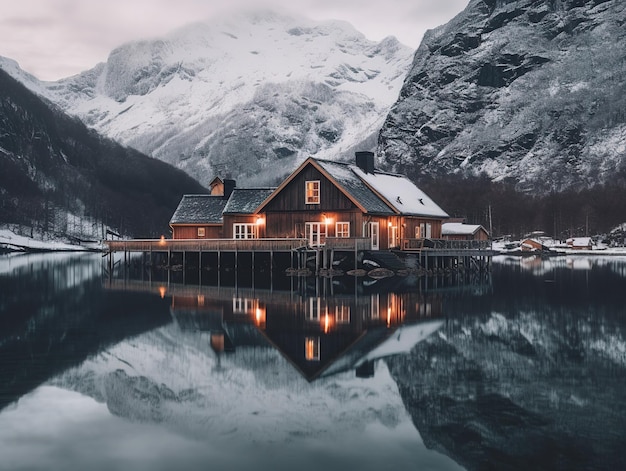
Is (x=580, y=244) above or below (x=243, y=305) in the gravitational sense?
above

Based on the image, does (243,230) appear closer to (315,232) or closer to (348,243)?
(315,232)

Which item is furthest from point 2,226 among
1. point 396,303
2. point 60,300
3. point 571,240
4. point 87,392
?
point 87,392

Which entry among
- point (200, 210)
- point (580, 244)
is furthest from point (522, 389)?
point (580, 244)

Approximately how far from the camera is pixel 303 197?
6266 centimetres

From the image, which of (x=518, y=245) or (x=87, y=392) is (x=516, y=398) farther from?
(x=518, y=245)

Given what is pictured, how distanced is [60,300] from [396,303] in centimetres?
1779

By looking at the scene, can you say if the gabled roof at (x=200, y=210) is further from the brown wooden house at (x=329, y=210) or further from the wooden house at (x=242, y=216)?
the wooden house at (x=242, y=216)

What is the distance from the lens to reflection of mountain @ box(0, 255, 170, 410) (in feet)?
68.9

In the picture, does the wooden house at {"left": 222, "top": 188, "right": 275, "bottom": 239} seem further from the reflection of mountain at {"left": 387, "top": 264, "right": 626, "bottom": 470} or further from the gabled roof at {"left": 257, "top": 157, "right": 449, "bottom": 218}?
the reflection of mountain at {"left": 387, "top": 264, "right": 626, "bottom": 470}

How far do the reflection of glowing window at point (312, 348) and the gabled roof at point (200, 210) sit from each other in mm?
46667

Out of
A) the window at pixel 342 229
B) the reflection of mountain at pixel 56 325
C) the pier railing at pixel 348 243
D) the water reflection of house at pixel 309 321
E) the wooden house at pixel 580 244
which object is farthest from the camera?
the wooden house at pixel 580 244

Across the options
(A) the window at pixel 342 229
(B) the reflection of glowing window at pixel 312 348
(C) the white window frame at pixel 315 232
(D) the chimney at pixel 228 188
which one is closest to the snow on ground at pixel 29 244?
(D) the chimney at pixel 228 188

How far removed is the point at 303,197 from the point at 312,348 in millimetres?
39152

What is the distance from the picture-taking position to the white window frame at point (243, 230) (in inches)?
2677
